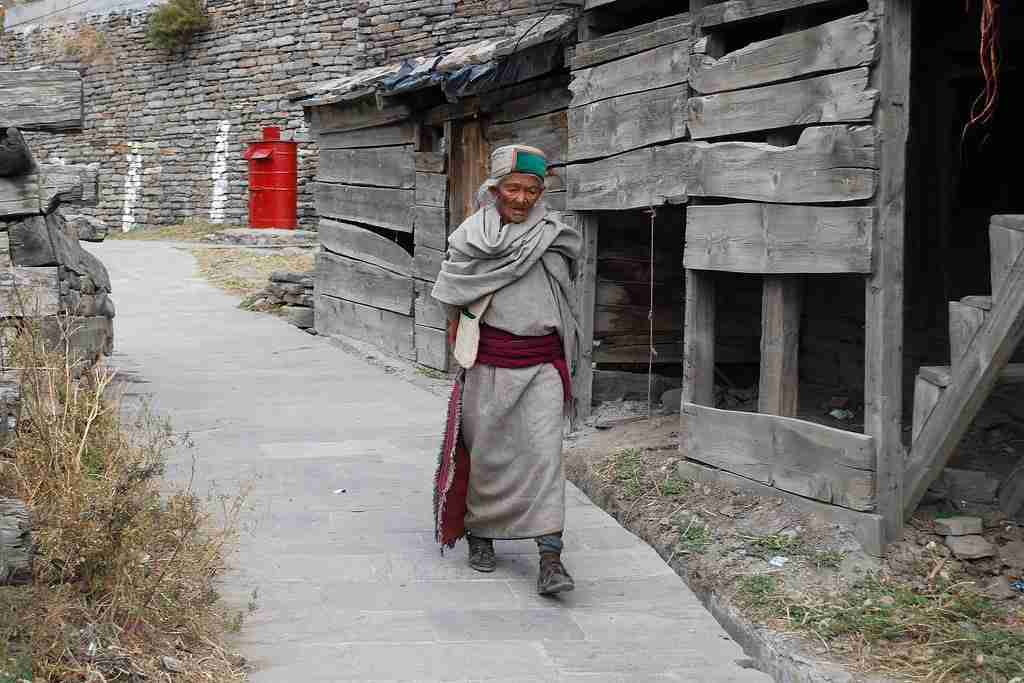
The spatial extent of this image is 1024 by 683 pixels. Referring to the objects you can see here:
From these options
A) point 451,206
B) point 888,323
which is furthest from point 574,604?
point 451,206

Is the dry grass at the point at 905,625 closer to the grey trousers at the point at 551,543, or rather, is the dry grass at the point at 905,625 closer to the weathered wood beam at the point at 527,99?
the grey trousers at the point at 551,543

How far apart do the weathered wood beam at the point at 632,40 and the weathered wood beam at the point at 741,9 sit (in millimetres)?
245

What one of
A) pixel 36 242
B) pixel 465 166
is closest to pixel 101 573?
pixel 36 242

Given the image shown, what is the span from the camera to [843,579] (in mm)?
5113

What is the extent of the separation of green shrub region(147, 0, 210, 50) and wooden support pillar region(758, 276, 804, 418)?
2368cm

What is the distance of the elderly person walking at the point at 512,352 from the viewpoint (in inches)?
208

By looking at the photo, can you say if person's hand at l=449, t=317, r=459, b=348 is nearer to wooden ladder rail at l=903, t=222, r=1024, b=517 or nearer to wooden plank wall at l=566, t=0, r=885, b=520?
wooden plank wall at l=566, t=0, r=885, b=520

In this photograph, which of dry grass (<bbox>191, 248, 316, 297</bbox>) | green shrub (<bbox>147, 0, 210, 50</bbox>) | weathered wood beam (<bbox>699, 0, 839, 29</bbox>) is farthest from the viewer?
green shrub (<bbox>147, 0, 210, 50</bbox>)

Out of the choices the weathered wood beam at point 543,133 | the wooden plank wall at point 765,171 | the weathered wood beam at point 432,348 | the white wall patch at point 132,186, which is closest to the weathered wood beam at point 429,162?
the weathered wood beam at point 543,133

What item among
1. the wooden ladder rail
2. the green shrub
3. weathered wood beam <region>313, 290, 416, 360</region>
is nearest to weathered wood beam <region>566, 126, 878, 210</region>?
the wooden ladder rail

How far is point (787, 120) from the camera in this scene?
584 cm

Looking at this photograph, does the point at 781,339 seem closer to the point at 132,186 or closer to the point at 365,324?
the point at 365,324

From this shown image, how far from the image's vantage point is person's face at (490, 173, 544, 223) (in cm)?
529

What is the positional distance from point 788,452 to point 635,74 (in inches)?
107
